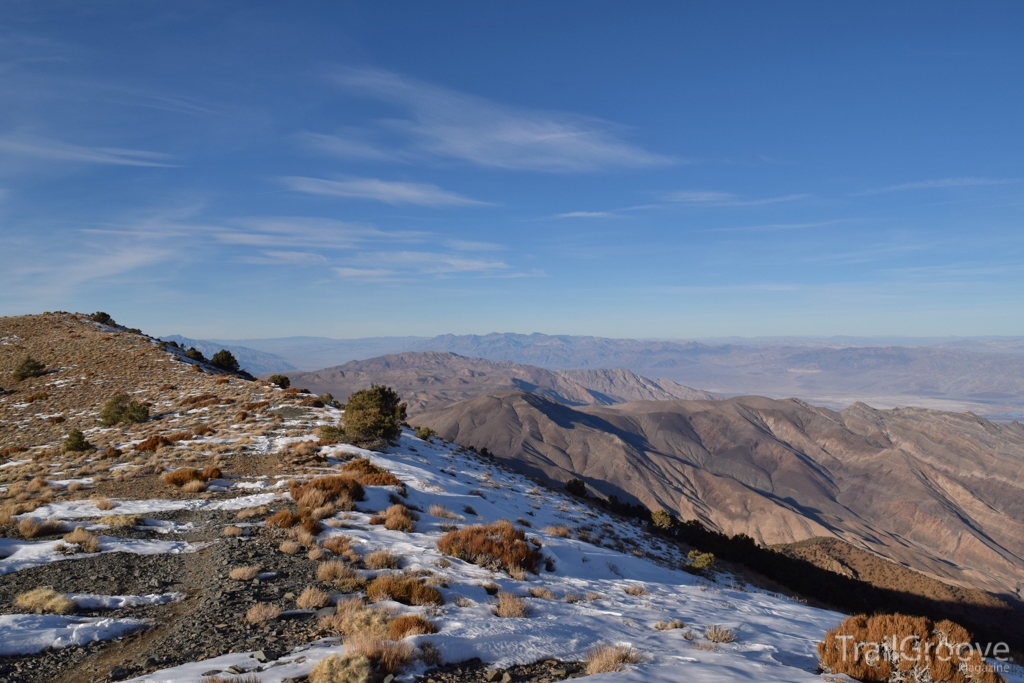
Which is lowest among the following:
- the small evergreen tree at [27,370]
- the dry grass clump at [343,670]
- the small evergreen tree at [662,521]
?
the small evergreen tree at [662,521]

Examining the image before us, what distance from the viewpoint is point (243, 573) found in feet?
27.2

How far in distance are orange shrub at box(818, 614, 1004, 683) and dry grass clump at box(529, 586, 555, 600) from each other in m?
4.35

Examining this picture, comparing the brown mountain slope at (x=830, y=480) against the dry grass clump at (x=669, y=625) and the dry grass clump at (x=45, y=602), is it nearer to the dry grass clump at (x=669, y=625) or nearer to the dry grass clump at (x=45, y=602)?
the dry grass clump at (x=669, y=625)

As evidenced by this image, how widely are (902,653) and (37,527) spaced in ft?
51.2

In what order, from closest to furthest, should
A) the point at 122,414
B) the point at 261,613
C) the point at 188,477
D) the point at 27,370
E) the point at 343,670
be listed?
the point at 343,670
the point at 261,613
the point at 188,477
the point at 122,414
the point at 27,370

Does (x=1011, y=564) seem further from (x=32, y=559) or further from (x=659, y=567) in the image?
(x=32, y=559)

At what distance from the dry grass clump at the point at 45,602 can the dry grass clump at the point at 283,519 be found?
3.94 metres

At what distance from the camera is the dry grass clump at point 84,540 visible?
8.94 meters

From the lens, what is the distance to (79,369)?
34.1m

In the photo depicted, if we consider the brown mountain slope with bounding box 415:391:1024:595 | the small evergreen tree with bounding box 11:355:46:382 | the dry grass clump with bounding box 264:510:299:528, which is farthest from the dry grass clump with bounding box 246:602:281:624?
the brown mountain slope with bounding box 415:391:1024:595

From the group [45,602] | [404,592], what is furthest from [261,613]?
[45,602]

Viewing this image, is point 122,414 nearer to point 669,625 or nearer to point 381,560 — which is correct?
point 381,560

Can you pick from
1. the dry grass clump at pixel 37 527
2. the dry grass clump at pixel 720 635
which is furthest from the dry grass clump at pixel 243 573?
the dry grass clump at pixel 720 635

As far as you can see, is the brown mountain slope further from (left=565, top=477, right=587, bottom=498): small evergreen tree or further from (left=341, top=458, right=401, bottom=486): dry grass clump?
(left=341, top=458, right=401, bottom=486): dry grass clump
